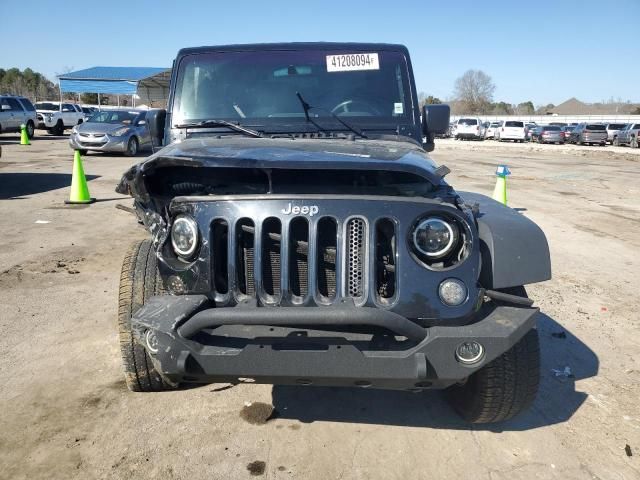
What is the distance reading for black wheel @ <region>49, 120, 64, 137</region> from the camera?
29641 millimetres

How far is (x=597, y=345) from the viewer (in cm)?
405

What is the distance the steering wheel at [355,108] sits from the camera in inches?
148

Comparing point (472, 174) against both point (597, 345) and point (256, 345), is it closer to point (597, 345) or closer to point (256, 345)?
point (597, 345)

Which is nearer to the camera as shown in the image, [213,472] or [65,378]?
[213,472]

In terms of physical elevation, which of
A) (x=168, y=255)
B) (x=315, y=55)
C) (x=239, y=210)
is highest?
(x=315, y=55)

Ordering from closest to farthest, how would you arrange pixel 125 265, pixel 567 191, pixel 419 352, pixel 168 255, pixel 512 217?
pixel 419 352 < pixel 168 255 < pixel 512 217 < pixel 125 265 < pixel 567 191

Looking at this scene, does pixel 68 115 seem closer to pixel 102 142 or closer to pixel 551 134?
pixel 102 142

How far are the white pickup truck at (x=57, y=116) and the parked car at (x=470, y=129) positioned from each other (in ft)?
89.8

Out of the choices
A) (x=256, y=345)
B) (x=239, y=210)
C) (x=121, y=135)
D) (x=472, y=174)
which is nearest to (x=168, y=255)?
(x=239, y=210)

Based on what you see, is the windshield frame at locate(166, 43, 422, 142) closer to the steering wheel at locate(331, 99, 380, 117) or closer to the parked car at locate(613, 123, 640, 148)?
the steering wheel at locate(331, 99, 380, 117)

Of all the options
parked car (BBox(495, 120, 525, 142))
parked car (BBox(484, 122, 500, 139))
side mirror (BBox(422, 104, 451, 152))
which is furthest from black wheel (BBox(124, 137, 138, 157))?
parked car (BBox(484, 122, 500, 139))

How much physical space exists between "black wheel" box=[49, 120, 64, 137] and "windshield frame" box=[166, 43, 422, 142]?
29389 mm

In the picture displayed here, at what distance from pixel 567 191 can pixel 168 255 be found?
12428 millimetres

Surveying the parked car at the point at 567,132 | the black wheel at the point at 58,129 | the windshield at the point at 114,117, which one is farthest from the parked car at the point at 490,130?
the windshield at the point at 114,117
